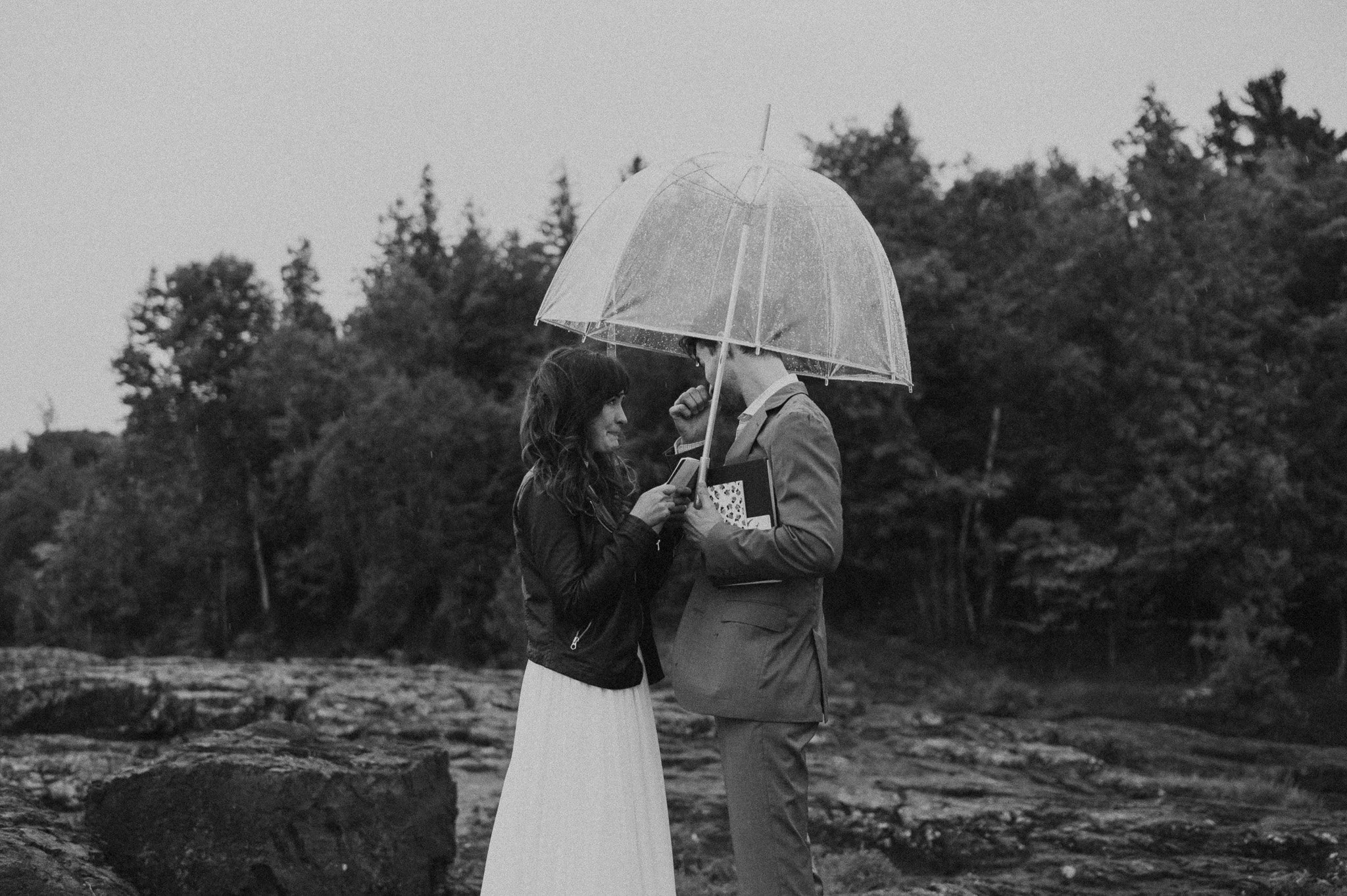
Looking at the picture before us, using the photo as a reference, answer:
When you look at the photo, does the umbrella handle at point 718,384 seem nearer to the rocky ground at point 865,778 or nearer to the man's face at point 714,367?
the man's face at point 714,367

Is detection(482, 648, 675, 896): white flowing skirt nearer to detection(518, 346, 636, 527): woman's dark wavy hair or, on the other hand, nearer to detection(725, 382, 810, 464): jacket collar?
detection(518, 346, 636, 527): woman's dark wavy hair

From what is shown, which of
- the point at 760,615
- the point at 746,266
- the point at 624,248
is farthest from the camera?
the point at 624,248

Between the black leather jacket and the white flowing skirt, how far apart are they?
0.10 m

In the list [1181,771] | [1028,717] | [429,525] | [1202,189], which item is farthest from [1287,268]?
[429,525]

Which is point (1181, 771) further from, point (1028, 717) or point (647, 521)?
point (647, 521)

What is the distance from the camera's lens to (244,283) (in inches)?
1928

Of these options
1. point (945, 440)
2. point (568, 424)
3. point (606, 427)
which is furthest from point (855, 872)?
point (945, 440)

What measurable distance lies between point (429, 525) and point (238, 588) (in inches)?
484

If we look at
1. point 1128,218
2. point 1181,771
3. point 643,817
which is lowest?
point 1181,771

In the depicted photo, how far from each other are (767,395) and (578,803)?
172 cm

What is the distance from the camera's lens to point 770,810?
14.0 ft

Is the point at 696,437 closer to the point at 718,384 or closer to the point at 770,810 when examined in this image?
the point at 718,384

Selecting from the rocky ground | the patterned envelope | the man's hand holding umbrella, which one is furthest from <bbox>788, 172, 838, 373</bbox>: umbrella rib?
the rocky ground

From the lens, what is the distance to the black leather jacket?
447 cm
